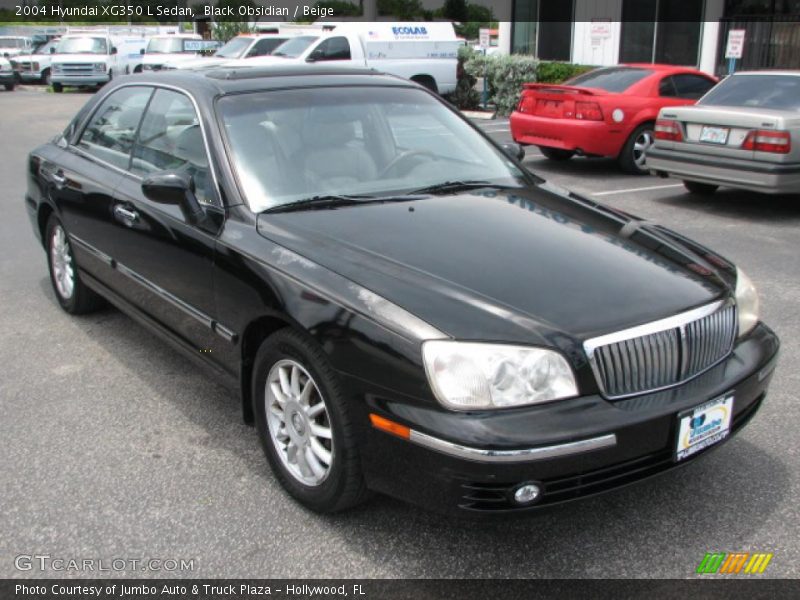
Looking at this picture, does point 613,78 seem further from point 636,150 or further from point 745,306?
point 745,306

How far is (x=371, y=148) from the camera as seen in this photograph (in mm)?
A: 4008

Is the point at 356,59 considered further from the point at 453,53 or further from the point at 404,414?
the point at 404,414

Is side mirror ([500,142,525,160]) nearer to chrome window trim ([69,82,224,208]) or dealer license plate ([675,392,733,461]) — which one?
chrome window trim ([69,82,224,208])

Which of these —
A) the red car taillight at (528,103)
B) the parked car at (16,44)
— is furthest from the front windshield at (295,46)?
the parked car at (16,44)

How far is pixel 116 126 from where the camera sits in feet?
15.8

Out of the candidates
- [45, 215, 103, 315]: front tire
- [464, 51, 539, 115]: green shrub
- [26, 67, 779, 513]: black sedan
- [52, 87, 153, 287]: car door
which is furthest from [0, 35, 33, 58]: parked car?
→ [26, 67, 779, 513]: black sedan

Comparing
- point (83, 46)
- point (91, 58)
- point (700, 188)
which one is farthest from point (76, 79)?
point (700, 188)

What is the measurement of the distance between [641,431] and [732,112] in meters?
6.74

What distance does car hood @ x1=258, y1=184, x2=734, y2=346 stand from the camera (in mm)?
2756

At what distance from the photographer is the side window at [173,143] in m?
3.77

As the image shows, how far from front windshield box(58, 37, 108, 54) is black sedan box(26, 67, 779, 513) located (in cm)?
2641

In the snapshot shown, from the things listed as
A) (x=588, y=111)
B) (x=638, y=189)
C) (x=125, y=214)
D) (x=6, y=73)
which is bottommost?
(x=638, y=189)

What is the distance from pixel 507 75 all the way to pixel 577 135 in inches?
314

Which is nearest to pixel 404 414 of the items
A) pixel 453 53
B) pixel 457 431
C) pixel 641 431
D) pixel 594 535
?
pixel 457 431
